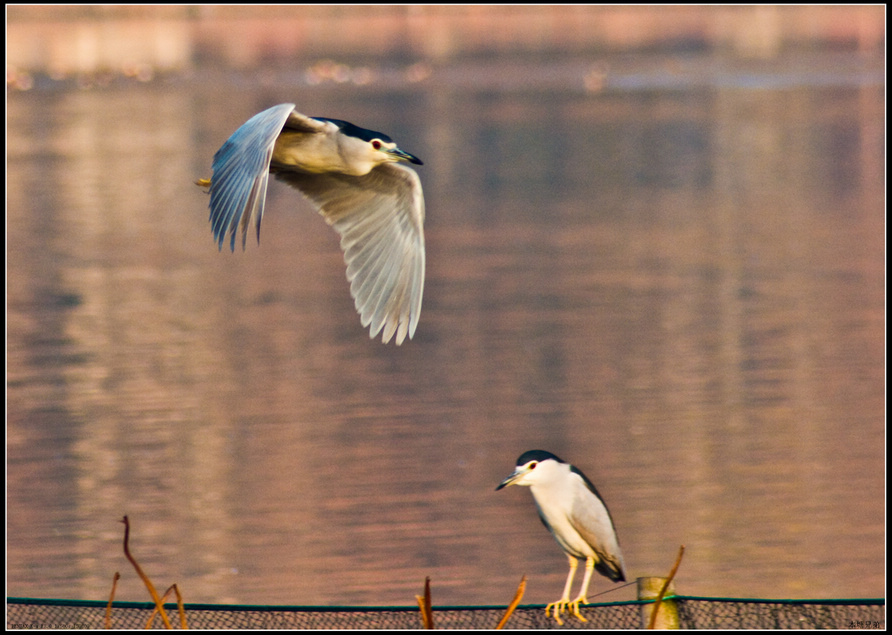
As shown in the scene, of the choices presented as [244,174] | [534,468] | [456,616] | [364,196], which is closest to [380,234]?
[364,196]

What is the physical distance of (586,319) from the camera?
368 inches

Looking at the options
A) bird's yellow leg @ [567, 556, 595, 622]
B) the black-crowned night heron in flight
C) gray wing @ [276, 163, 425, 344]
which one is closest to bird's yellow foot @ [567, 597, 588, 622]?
bird's yellow leg @ [567, 556, 595, 622]

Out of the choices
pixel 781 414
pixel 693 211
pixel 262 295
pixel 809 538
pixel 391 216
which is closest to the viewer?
pixel 391 216

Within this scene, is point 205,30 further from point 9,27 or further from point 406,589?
point 406,589

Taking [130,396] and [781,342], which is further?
[781,342]

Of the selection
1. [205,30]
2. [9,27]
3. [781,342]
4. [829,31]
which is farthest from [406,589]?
[205,30]

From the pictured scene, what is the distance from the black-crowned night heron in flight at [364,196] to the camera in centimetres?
417

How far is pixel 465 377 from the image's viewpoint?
26.4 feet

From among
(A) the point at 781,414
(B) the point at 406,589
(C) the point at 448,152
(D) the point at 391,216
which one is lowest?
(B) the point at 406,589

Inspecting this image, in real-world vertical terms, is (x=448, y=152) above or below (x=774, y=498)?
above

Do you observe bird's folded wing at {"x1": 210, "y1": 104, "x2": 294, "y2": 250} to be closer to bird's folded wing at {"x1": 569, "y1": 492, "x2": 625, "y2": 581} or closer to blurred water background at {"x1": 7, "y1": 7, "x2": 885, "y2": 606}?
bird's folded wing at {"x1": 569, "y1": 492, "x2": 625, "y2": 581}

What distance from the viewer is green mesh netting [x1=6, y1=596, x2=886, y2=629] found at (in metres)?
3.37

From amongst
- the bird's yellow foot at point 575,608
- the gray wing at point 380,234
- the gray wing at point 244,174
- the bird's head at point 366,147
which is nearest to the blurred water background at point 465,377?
the gray wing at point 380,234

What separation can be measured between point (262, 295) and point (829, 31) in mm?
34019
